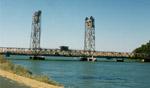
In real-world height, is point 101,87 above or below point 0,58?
below

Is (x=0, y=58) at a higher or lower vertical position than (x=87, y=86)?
higher

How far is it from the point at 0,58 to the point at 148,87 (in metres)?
18.9

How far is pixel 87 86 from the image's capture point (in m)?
53.6

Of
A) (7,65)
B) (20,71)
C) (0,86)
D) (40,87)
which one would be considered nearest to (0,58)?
(7,65)

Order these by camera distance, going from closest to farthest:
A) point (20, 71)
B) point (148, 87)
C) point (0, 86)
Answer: point (0, 86)
point (20, 71)
point (148, 87)

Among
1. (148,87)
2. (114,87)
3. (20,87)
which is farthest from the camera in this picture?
(148,87)

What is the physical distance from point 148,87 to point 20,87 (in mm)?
30871

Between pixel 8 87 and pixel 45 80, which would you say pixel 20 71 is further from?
pixel 8 87

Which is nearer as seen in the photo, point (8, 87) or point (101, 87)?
point (8, 87)

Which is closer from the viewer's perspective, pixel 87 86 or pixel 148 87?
pixel 87 86

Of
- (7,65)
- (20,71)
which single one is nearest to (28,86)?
(20,71)

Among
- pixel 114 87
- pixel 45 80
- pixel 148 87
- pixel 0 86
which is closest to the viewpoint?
pixel 0 86

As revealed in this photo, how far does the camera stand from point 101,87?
53219 mm

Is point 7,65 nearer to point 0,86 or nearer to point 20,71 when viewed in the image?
point 20,71
